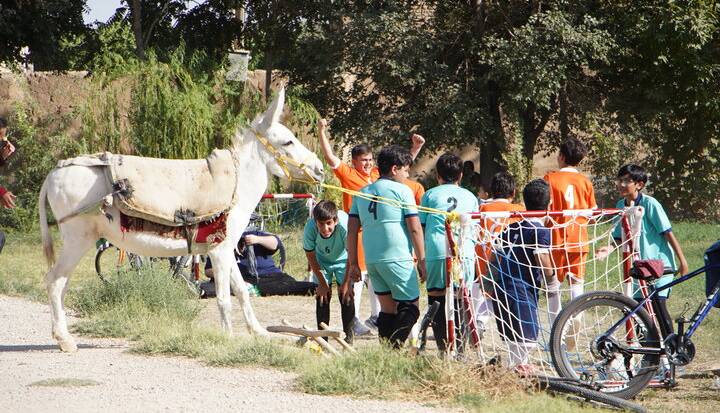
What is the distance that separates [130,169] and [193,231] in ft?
2.52

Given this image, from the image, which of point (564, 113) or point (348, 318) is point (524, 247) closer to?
point (348, 318)

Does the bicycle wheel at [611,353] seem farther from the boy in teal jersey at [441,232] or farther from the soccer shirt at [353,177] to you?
the soccer shirt at [353,177]

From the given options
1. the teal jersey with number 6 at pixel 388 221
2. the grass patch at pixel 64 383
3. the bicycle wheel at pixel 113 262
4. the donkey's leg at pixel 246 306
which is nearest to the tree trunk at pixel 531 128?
the bicycle wheel at pixel 113 262

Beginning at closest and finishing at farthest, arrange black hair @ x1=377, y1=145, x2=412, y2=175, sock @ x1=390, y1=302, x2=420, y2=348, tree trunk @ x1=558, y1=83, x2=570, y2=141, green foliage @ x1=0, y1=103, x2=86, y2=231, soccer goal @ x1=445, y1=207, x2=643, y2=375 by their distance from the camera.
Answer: soccer goal @ x1=445, y1=207, x2=643, y2=375 → sock @ x1=390, y1=302, x2=420, y2=348 → black hair @ x1=377, y1=145, x2=412, y2=175 → tree trunk @ x1=558, y1=83, x2=570, y2=141 → green foliage @ x1=0, y1=103, x2=86, y2=231

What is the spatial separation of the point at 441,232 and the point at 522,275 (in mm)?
751

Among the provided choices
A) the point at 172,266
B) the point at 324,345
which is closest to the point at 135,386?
the point at 324,345

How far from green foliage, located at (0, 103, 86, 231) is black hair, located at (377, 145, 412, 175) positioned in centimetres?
1499

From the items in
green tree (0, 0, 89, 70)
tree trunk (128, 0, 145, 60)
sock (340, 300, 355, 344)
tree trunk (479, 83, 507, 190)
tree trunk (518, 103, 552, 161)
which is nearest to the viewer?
sock (340, 300, 355, 344)

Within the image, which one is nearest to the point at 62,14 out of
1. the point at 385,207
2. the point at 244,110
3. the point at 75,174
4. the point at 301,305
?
the point at 244,110

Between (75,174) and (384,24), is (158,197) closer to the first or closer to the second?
(75,174)

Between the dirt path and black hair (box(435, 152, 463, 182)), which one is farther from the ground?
black hair (box(435, 152, 463, 182))

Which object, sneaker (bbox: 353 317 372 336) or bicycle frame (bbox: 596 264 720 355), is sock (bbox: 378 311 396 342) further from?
sneaker (bbox: 353 317 372 336)

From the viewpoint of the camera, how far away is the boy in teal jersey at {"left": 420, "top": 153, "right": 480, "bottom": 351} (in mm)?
8086

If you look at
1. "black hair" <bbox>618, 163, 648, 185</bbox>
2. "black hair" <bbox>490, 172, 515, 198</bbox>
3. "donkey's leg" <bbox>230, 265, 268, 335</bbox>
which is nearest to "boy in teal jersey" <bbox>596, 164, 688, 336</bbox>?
"black hair" <bbox>618, 163, 648, 185</bbox>
